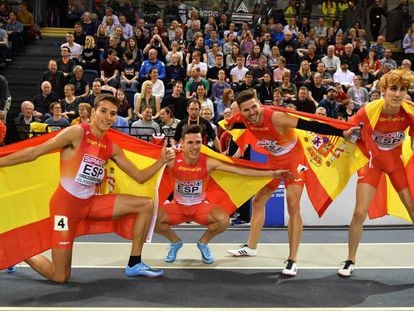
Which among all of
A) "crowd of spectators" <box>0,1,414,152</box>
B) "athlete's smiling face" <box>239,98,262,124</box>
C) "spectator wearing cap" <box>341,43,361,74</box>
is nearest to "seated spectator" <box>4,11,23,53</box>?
"crowd of spectators" <box>0,1,414,152</box>

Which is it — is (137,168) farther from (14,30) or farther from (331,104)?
(14,30)

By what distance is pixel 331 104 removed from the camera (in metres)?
11.6

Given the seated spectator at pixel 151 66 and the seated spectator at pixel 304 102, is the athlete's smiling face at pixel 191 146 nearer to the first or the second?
the seated spectator at pixel 304 102

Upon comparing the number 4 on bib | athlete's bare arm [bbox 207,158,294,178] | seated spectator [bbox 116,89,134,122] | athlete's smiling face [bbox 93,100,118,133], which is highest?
athlete's smiling face [bbox 93,100,118,133]

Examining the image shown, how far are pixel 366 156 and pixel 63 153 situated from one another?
2917 mm

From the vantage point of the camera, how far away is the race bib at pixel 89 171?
554 cm

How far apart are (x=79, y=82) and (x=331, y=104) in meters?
4.79

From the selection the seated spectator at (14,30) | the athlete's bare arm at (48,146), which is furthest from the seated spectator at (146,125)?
the seated spectator at (14,30)

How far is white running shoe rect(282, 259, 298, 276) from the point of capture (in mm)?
6039

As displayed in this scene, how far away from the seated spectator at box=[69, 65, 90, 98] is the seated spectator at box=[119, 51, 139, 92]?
88 centimetres

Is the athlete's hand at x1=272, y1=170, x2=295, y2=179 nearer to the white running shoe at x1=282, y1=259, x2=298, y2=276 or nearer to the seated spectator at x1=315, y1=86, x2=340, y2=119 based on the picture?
the white running shoe at x1=282, y1=259, x2=298, y2=276

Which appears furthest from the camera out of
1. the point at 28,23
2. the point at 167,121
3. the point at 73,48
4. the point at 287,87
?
the point at 28,23

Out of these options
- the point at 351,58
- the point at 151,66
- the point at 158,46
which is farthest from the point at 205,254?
the point at 351,58

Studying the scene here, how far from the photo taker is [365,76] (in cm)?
1404
